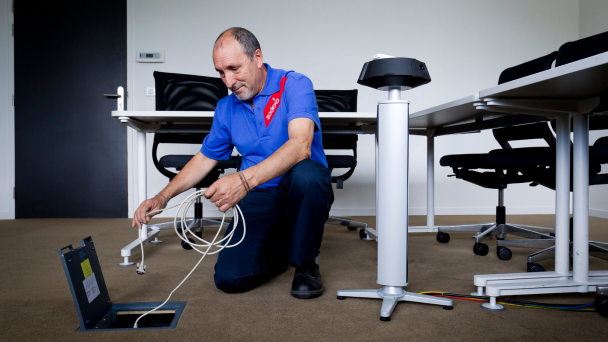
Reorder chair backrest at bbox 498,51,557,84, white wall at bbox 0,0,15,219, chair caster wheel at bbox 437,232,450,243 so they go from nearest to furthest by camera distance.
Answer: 1. chair backrest at bbox 498,51,557,84
2. chair caster wheel at bbox 437,232,450,243
3. white wall at bbox 0,0,15,219

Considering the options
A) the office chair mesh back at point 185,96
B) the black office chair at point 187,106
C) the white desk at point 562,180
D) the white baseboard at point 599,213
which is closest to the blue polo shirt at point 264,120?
the white desk at point 562,180

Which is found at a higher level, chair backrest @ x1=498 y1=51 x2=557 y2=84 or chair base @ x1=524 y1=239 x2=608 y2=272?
chair backrest @ x1=498 y1=51 x2=557 y2=84

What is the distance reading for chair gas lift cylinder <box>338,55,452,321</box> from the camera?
1.11m

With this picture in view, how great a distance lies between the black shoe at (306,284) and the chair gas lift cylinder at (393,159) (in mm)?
258

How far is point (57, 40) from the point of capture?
140 inches

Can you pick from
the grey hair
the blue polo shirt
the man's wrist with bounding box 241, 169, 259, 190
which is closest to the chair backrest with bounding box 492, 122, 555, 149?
the blue polo shirt

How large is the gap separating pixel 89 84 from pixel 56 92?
29 centimetres

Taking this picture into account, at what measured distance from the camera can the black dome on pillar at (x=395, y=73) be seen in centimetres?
111

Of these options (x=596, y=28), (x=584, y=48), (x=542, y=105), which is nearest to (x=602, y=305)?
(x=542, y=105)

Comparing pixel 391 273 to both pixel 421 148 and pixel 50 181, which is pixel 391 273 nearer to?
pixel 421 148

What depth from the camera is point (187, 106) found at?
2.68m

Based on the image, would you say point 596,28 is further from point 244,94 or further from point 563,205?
point 244,94

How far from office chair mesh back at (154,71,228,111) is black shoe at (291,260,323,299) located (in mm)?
1629

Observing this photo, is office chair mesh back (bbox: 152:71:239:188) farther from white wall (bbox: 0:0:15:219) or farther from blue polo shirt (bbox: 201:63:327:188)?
white wall (bbox: 0:0:15:219)
